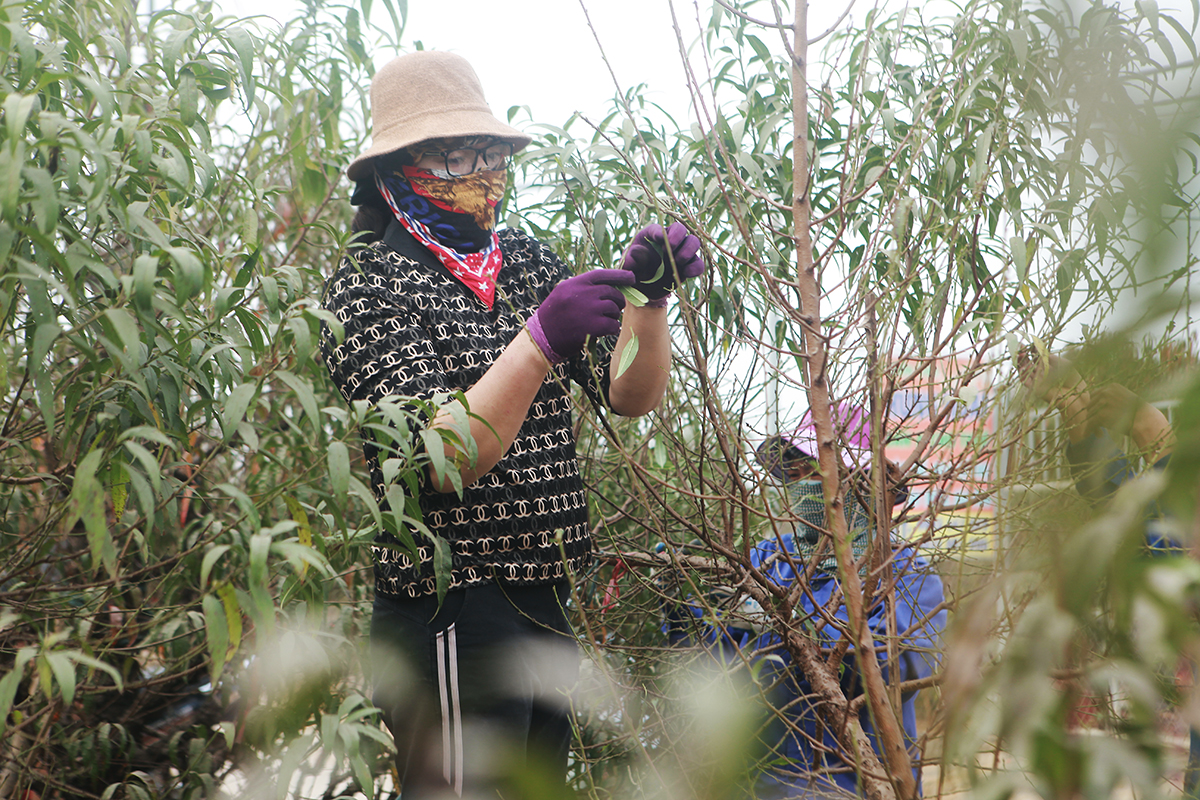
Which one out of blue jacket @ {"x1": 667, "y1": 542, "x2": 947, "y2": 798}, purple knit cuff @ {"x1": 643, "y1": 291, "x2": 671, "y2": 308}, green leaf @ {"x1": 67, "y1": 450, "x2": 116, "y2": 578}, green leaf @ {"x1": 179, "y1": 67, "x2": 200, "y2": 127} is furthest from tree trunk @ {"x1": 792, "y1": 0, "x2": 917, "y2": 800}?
green leaf @ {"x1": 179, "y1": 67, "x2": 200, "y2": 127}

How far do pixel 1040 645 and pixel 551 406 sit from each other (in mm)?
1222

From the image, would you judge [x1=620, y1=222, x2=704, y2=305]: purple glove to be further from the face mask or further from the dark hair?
the dark hair

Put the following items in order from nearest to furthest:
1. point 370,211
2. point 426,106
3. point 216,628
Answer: point 216,628 < point 426,106 < point 370,211

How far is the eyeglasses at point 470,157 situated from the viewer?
1444mm

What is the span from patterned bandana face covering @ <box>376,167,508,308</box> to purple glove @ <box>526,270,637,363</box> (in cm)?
25

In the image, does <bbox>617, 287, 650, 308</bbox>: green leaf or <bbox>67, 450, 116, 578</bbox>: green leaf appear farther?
<bbox>617, 287, 650, 308</bbox>: green leaf

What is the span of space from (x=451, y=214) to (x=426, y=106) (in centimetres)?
20

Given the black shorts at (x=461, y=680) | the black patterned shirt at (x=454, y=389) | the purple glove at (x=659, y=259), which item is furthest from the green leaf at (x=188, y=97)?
the black shorts at (x=461, y=680)

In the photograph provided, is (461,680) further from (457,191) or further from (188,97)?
(188,97)

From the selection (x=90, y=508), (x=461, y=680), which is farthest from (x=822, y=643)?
(x=90, y=508)

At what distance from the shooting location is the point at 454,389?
1.30m

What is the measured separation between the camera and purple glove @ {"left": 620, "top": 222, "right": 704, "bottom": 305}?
1238 mm

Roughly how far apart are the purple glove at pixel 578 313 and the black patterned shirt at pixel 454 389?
0.09m

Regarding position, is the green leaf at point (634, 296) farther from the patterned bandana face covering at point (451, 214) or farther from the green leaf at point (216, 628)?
the green leaf at point (216, 628)
